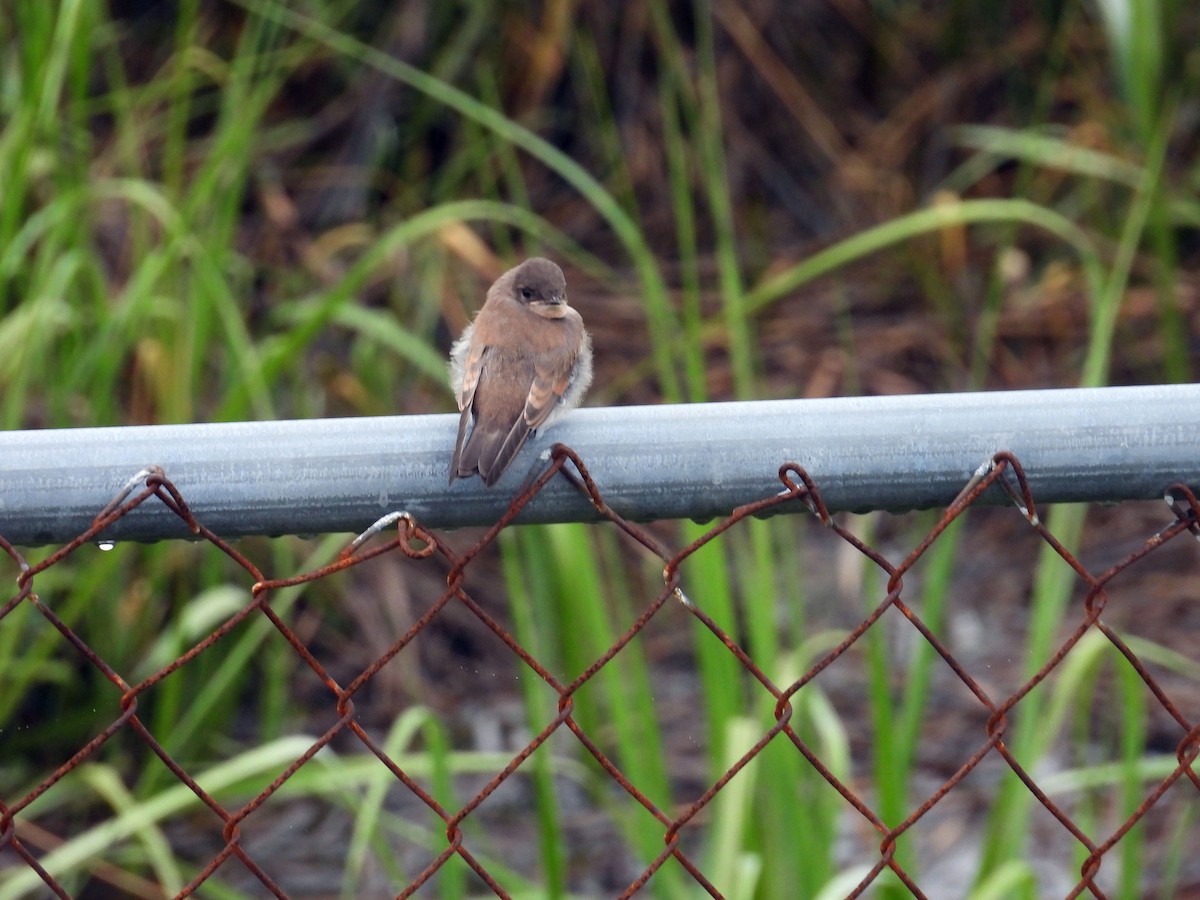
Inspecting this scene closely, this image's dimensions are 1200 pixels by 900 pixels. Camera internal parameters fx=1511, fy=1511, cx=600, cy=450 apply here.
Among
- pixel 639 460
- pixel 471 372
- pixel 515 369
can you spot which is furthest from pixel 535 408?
pixel 639 460

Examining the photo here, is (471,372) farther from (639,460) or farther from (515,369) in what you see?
(639,460)

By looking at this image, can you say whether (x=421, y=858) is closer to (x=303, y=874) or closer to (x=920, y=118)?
(x=303, y=874)

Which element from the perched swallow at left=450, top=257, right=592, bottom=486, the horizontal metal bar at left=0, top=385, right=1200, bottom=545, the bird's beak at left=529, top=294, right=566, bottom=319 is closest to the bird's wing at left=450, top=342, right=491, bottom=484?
the perched swallow at left=450, top=257, right=592, bottom=486

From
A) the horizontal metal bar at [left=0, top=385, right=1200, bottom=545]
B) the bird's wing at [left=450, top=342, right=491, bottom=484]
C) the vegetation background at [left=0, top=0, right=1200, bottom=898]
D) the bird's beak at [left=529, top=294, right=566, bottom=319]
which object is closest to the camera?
the horizontal metal bar at [left=0, top=385, right=1200, bottom=545]

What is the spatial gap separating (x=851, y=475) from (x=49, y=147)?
2415 mm

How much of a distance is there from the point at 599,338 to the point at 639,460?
3276 mm

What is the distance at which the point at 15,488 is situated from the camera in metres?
1.22

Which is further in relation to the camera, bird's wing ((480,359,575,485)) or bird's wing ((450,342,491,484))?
bird's wing ((450,342,491,484))

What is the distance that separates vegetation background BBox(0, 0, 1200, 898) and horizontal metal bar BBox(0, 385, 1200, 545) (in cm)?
88

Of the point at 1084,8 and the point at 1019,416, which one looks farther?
the point at 1084,8

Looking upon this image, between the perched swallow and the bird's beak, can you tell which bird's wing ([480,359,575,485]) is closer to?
the perched swallow

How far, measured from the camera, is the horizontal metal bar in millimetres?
1234

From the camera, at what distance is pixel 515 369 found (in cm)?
218

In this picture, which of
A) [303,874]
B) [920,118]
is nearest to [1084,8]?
[920,118]
